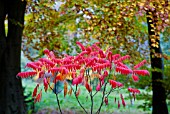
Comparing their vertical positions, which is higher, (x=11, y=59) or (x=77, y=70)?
(x=11, y=59)

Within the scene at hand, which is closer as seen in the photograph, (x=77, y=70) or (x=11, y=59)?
(x=77, y=70)

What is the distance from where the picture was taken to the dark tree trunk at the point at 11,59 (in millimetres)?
7422

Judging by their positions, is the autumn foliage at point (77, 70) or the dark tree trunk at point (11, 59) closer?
the autumn foliage at point (77, 70)

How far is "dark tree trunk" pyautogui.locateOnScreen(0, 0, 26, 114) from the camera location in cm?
742

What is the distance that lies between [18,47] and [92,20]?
200 cm

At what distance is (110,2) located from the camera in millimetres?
6648

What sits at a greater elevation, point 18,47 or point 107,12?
point 107,12

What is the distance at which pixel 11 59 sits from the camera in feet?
24.9

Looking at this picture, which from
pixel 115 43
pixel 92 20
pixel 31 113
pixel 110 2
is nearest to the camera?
pixel 110 2

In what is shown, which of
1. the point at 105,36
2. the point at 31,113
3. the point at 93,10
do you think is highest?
the point at 93,10

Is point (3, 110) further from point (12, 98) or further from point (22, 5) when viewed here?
point (22, 5)

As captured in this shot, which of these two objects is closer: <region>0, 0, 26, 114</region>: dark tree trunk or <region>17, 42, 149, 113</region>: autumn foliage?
<region>17, 42, 149, 113</region>: autumn foliage

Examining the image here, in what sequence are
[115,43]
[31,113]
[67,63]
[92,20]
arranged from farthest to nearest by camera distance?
1. [31,113]
2. [115,43]
3. [92,20]
4. [67,63]

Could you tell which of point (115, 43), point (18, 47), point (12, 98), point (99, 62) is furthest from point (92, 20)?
point (99, 62)
